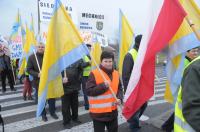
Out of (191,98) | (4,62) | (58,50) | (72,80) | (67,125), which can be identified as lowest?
(67,125)

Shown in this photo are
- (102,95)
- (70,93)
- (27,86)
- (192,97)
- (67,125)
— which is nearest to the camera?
(192,97)

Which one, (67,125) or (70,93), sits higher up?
(70,93)

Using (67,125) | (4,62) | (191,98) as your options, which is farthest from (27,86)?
(191,98)

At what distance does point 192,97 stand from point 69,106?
5351mm

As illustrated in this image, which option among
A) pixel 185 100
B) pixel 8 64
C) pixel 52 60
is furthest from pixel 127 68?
pixel 8 64

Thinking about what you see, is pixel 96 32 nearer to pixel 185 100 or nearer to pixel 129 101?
pixel 129 101

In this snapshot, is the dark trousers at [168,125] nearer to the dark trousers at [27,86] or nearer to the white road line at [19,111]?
the white road line at [19,111]

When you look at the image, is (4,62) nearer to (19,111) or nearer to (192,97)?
(19,111)

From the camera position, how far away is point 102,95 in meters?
4.88

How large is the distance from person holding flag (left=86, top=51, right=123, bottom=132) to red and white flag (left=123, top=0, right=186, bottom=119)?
0.72 metres

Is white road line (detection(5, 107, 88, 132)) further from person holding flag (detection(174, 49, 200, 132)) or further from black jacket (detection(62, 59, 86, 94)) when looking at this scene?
person holding flag (detection(174, 49, 200, 132))

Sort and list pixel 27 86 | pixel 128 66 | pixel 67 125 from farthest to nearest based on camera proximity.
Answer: pixel 27 86 → pixel 67 125 → pixel 128 66

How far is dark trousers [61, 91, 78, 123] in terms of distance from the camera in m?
7.42

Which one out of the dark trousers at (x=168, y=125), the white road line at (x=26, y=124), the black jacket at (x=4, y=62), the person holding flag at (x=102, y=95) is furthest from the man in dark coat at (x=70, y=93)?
the black jacket at (x=4, y=62)
